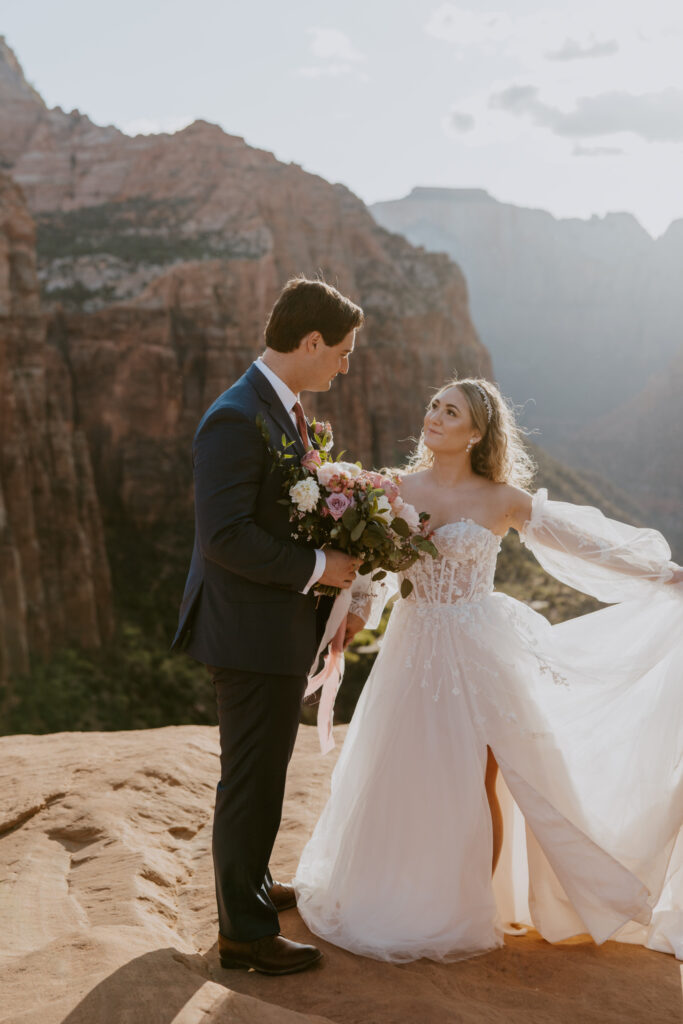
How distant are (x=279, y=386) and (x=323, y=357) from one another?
0.20 metres

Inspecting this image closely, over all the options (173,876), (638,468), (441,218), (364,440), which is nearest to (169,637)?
(364,440)

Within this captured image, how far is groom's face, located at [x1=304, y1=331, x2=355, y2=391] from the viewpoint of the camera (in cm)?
354

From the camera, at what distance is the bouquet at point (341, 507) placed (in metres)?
3.43

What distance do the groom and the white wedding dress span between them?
0.55 metres

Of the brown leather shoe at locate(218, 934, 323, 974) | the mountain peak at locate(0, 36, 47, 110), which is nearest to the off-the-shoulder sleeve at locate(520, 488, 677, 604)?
the brown leather shoe at locate(218, 934, 323, 974)

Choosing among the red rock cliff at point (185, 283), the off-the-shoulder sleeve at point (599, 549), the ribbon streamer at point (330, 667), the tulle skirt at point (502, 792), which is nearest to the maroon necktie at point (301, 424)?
the ribbon streamer at point (330, 667)

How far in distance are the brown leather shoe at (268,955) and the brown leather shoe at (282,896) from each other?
0.55 meters

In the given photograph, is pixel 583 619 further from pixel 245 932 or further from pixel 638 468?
pixel 638 468

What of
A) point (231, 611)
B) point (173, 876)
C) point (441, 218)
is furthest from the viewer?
Result: point (441, 218)

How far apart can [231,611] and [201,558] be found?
269mm

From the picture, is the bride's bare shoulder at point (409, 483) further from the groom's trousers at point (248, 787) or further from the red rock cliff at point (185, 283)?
the red rock cliff at point (185, 283)

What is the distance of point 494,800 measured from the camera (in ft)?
13.5

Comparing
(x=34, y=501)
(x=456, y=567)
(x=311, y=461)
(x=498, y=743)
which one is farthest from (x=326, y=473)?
(x=34, y=501)

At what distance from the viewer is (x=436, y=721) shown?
4113 mm
